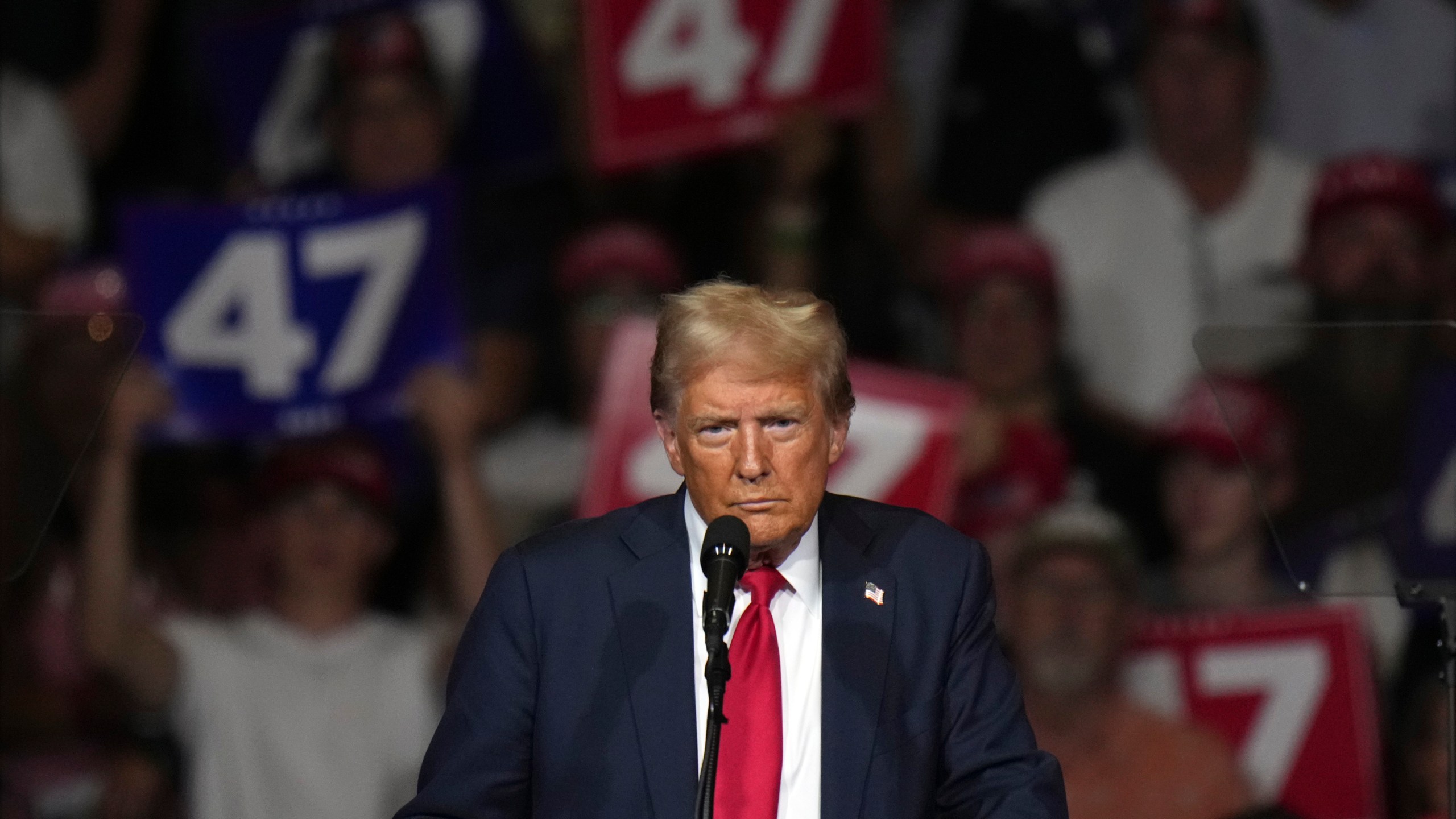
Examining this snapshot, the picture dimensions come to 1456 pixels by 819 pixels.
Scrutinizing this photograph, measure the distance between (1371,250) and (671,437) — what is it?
3217 mm

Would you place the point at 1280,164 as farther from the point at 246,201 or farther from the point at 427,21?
the point at 246,201

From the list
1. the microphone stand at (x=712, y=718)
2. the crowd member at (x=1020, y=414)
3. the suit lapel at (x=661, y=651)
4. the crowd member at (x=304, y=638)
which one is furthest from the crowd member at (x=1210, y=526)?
the microphone stand at (x=712, y=718)

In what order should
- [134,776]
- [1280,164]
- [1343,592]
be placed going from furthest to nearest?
[1280,164] → [134,776] → [1343,592]

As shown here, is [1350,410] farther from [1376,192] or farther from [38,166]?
[38,166]

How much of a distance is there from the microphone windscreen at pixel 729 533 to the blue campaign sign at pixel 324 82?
3323 millimetres

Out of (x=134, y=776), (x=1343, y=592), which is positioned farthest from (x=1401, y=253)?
(x=134, y=776)

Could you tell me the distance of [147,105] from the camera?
17.8 feet

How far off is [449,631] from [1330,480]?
83.8 inches

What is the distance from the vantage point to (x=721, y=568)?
188 cm

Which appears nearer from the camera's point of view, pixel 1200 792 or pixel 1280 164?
pixel 1200 792

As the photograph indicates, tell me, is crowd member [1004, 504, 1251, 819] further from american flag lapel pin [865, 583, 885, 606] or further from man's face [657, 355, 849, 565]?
man's face [657, 355, 849, 565]

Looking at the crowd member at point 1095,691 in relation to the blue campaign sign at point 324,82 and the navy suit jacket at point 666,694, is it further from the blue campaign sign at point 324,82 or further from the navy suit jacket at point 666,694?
the navy suit jacket at point 666,694

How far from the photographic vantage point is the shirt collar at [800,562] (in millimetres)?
2143

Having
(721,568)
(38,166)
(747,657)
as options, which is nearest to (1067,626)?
(747,657)
